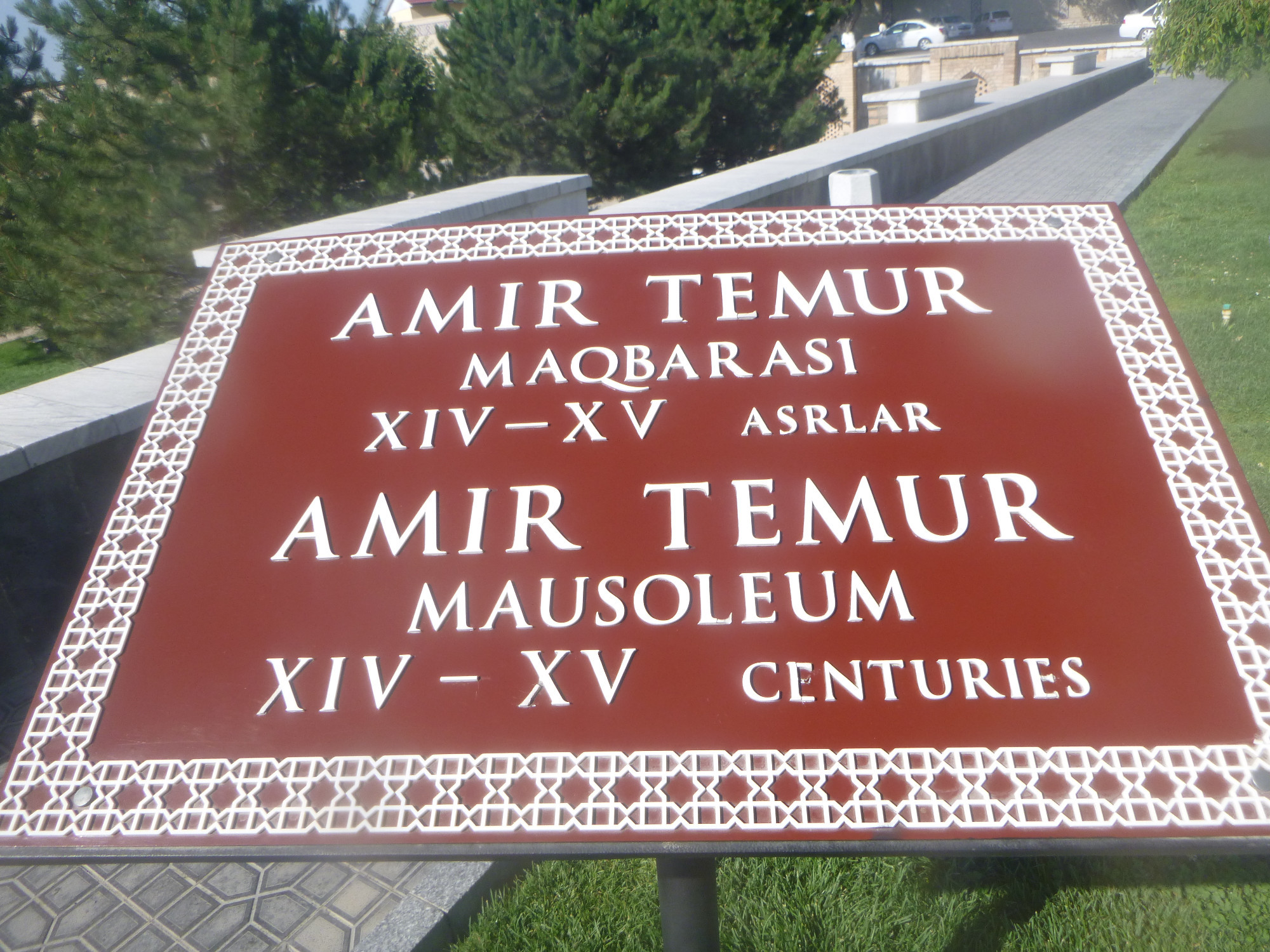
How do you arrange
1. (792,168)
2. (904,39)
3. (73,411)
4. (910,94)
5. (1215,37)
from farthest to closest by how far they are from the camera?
(904,39), (910,94), (1215,37), (792,168), (73,411)

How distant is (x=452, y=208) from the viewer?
4.30 meters

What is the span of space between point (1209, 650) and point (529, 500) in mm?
959

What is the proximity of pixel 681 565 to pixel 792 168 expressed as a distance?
209 inches

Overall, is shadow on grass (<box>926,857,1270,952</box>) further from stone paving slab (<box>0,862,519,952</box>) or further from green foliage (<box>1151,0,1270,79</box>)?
green foliage (<box>1151,0,1270,79</box>)

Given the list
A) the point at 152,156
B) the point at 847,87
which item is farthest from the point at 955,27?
the point at 152,156

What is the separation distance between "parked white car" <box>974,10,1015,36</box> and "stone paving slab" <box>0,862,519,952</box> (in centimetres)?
4864

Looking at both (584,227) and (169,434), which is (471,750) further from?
(584,227)

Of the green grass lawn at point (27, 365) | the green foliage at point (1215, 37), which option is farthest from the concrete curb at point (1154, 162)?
the green grass lawn at point (27, 365)

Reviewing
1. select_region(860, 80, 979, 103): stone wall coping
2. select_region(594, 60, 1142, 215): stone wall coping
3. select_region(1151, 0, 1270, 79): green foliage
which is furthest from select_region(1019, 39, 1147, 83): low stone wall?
select_region(594, 60, 1142, 215): stone wall coping

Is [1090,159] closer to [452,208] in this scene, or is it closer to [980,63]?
[452,208]

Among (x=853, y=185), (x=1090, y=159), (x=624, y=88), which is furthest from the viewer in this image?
(x=624, y=88)

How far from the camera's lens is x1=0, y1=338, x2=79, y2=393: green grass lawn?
1028 cm

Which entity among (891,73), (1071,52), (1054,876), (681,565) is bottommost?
(1071,52)

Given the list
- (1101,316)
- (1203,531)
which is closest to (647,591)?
(1203,531)
